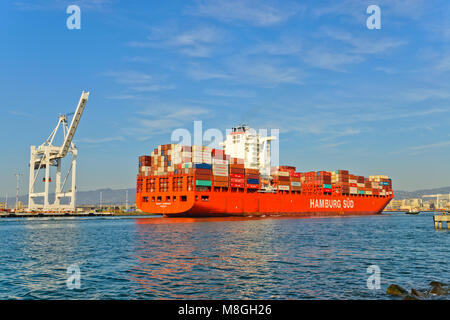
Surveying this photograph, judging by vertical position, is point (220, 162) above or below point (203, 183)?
above

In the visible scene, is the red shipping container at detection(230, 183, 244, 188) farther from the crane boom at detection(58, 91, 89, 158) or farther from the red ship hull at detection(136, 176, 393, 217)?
the crane boom at detection(58, 91, 89, 158)

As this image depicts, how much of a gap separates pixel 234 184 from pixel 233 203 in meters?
3.64

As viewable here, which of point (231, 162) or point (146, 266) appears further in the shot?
point (231, 162)

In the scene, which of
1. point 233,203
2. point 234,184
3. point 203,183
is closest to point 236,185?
point 234,184

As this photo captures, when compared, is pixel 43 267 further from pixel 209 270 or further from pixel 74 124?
pixel 74 124

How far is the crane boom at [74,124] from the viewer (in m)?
83.6

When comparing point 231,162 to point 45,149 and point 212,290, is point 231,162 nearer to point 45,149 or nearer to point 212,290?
point 45,149

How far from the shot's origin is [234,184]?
240 ft

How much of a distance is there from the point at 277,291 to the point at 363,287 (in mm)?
3831

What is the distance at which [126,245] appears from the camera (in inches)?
1270

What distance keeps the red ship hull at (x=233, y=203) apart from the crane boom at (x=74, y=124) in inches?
912

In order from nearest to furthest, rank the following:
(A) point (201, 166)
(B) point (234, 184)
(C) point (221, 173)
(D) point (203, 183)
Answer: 1. (D) point (203, 183)
2. (A) point (201, 166)
3. (C) point (221, 173)
4. (B) point (234, 184)

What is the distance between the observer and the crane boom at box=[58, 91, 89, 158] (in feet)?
274
